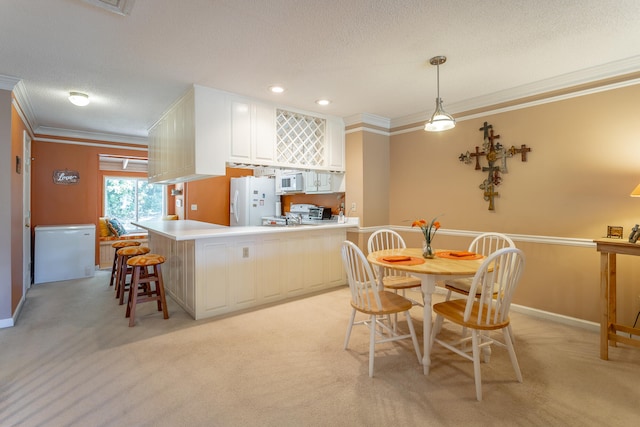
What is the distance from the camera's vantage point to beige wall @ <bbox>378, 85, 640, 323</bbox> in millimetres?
2678

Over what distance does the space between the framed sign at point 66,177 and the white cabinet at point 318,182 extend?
368 cm

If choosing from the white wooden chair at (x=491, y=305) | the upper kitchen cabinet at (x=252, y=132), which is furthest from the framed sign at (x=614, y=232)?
the upper kitchen cabinet at (x=252, y=132)

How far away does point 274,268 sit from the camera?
11.9 ft

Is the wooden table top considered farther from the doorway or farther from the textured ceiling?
the doorway

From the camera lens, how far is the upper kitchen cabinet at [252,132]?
3.43 meters

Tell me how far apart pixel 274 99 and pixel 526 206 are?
2.95 metres

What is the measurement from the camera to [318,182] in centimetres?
480

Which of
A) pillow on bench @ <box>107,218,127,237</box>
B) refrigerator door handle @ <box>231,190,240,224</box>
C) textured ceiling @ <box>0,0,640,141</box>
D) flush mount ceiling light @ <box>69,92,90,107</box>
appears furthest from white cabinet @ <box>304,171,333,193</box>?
pillow on bench @ <box>107,218,127,237</box>

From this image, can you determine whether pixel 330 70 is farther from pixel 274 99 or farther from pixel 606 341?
pixel 606 341

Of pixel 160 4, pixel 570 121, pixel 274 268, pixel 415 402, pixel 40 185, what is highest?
pixel 160 4

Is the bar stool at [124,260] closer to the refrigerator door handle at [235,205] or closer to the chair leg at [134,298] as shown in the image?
the chair leg at [134,298]

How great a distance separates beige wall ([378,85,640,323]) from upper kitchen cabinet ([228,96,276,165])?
2.15 metres

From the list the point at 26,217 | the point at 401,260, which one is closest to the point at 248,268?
the point at 401,260

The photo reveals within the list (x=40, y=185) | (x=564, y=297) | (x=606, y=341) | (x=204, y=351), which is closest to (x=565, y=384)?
(x=606, y=341)
